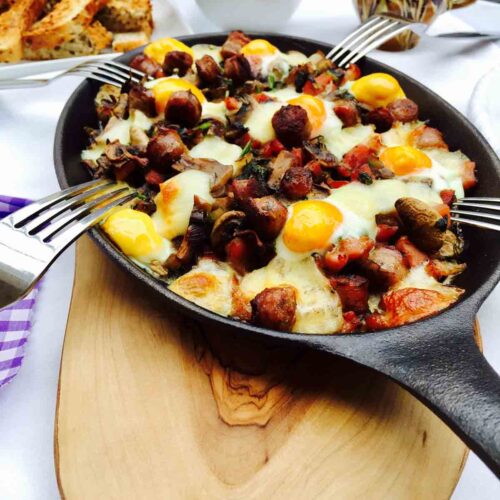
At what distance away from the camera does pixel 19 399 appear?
1.98 m

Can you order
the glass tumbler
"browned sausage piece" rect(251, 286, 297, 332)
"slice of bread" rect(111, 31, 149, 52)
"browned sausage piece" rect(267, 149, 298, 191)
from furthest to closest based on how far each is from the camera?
the glass tumbler → "slice of bread" rect(111, 31, 149, 52) → "browned sausage piece" rect(267, 149, 298, 191) → "browned sausage piece" rect(251, 286, 297, 332)

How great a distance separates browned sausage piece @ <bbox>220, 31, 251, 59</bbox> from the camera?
3.07 metres

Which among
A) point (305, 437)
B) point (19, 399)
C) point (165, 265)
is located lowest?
point (19, 399)

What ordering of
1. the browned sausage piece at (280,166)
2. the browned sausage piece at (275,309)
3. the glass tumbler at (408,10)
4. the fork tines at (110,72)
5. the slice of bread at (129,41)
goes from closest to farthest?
the browned sausage piece at (275,309)
the browned sausage piece at (280,166)
the fork tines at (110,72)
the slice of bread at (129,41)
the glass tumbler at (408,10)

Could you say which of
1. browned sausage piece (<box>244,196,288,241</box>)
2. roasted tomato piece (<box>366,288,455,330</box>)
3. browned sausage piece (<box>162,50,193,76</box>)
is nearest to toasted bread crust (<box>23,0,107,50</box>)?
browned sausage piece (<box>162,50,193,76</box>)

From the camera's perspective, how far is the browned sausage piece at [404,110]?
2770mm

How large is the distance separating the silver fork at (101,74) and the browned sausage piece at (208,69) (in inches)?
11.3

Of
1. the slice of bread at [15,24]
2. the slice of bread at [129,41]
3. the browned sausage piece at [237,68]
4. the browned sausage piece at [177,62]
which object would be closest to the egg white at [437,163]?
the browned sausage piece at [237,68]

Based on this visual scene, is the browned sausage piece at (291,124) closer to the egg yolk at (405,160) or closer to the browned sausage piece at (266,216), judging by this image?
the egg yolk at (405,160)

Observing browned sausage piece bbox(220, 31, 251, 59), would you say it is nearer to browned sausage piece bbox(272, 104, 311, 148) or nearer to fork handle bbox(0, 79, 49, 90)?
browned sausage piece bbox(272, 104, 311, 148)

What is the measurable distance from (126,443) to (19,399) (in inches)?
19.8

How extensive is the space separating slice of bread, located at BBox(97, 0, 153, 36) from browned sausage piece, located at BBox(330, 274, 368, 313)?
104 inches

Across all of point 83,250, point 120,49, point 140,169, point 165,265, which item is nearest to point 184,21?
point 120,49

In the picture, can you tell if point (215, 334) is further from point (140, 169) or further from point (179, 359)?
point (140, 169)
